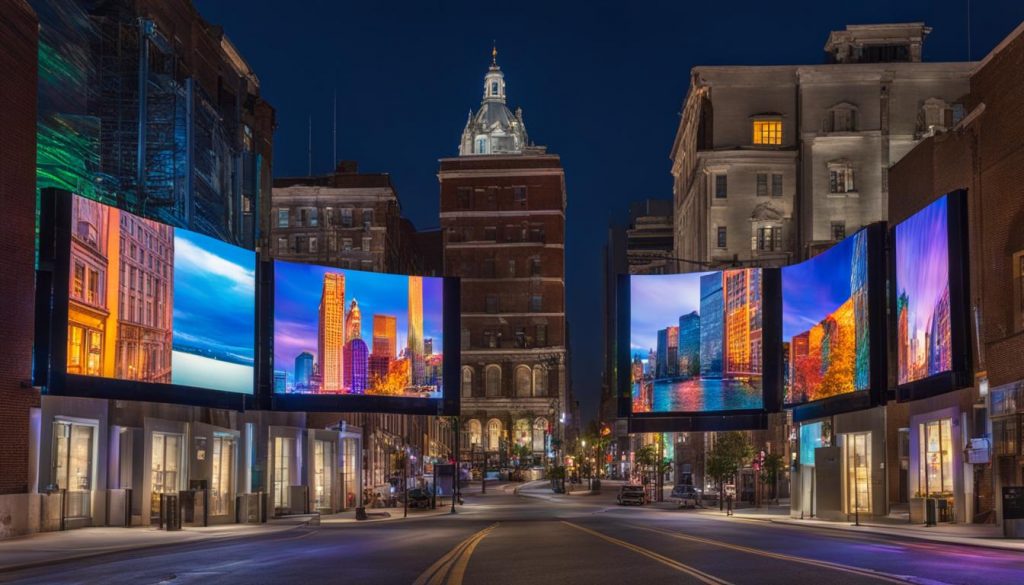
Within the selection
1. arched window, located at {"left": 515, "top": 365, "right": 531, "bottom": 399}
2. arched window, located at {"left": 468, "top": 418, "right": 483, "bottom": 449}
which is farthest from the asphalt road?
arched window, located at {"left": 468, "top": 418, "right": 483, "bottom": 449}

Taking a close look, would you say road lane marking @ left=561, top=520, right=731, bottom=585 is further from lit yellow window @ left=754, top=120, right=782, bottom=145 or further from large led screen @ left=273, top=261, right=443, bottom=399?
lit yellow window @ left=754, top=120, right=782, bottom=145

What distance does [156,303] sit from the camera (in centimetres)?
4638

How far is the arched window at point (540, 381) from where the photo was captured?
173500 mm

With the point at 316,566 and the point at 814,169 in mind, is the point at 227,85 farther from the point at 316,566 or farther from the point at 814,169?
the point at 316,566

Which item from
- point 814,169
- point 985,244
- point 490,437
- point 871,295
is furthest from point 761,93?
point 490,437

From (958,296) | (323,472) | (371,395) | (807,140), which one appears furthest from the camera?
(807,140)

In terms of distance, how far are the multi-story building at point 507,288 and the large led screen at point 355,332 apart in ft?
346

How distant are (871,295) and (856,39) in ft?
216

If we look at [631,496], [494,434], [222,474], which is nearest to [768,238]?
[631,496]

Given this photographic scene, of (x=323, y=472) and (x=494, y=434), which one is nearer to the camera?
(x=323, y=472)

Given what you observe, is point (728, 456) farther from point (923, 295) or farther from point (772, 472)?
point (923, 295)

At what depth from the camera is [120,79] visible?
59.0 meters

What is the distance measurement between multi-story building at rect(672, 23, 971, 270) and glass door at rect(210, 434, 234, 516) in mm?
62444

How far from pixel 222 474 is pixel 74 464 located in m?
10.6
